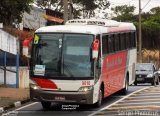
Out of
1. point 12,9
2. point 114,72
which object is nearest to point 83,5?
point 12,9

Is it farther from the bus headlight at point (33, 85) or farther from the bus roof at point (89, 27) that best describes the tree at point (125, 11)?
the bus headlight at point (33, 85)

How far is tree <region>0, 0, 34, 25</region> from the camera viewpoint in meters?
35.5

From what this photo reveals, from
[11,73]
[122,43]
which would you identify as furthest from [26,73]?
[122,43]

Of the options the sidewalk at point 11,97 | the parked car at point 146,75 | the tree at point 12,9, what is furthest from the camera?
the tree at point 12,9

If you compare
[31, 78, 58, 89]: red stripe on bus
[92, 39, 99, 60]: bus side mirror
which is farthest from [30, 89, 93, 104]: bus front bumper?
[92, 39, 99, 60]: bus side mirror

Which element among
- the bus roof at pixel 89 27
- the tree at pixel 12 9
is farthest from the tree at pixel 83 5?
the bus roof at pixel 89 27

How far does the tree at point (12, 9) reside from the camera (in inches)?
1398

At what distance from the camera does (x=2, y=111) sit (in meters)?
17.2

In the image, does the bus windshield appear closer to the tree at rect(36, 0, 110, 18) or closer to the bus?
the bus

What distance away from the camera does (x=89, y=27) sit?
1748 centimetres

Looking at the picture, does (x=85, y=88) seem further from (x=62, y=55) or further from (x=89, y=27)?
(x=89, y=27)

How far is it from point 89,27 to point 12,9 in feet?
63.6

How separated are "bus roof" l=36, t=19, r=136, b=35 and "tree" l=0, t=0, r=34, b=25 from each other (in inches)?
507

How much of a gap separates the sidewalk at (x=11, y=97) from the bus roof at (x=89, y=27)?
3131 millimetres
